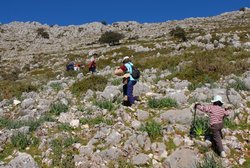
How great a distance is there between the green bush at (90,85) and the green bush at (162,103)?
13.3 ft

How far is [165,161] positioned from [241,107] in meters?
4.19

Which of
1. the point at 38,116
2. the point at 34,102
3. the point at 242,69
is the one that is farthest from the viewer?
the point at 242,69

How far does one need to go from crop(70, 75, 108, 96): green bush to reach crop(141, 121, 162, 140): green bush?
6039 millimetres

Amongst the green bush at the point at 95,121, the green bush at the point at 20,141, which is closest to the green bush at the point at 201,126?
the green bush at the point at 95,121

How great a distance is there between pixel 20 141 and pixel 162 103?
526cm

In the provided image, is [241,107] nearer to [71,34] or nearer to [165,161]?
[165,161]

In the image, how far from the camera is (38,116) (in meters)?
15.1

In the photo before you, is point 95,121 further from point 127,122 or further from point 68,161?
point 68,161

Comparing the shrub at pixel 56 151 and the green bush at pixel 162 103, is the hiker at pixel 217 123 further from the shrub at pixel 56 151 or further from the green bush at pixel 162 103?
the shrub at pixel 56 151

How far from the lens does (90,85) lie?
62.0 ft

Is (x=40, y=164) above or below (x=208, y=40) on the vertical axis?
below

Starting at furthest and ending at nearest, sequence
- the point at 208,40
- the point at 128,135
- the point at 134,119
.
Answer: the point at 208,40
the point at 134,119
the point at 128,135

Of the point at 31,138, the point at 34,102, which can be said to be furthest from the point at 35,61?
the point at 31,138

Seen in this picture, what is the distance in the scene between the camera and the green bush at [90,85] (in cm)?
1848
